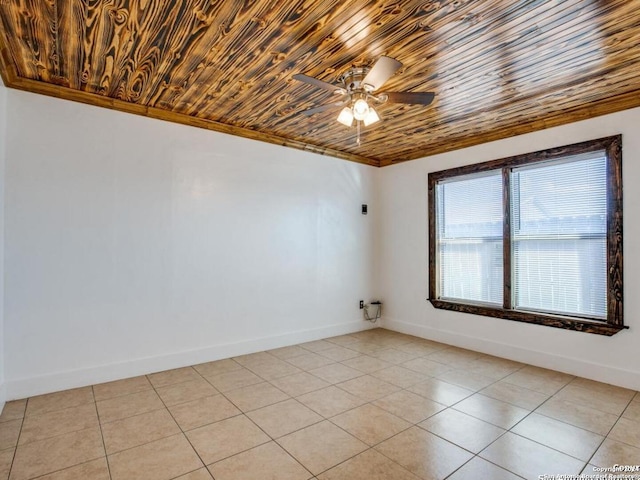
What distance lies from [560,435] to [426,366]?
1450 mm

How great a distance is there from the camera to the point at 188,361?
370 centimetres

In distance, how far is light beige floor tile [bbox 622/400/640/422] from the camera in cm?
262

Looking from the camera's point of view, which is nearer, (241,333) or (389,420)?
(389,420)

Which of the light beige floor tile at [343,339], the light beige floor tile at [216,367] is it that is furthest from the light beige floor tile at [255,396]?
the light beige floor tile at [343,339]

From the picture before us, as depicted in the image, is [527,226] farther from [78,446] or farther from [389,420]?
[78,446]

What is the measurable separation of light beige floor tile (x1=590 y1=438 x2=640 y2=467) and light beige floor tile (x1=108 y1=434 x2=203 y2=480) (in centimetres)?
239

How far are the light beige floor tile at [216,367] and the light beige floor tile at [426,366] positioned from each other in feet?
5.99

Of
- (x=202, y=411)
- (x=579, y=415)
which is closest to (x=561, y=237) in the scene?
(x=579, y=415)

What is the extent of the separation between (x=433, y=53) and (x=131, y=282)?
10.7 feet

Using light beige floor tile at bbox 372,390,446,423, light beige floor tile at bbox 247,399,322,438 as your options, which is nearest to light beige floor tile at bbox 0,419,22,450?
light beige floor tile at bbox 247,399,322,438

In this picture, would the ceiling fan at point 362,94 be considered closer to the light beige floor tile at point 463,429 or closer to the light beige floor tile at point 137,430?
the light beige floor tile at point 463,429

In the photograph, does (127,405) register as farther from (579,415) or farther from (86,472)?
(579,415)

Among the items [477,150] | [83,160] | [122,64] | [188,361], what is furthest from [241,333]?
[477,150]

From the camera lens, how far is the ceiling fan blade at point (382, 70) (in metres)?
2.10
